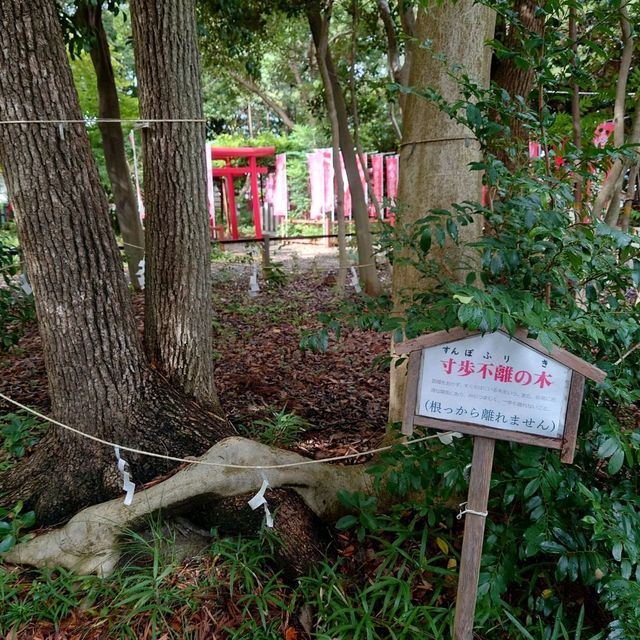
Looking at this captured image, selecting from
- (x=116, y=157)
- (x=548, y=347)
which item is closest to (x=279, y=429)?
(x=548, y=347)

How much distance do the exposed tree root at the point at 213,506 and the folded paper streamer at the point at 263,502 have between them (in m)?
0.08

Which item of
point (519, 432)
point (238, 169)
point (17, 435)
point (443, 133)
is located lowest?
point (17, 435)

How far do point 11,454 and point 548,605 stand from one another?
266 cm

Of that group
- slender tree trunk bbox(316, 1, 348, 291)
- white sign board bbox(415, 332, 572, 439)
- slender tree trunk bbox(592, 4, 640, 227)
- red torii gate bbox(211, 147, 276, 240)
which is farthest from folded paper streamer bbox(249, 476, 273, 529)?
red torii gate bbox(211, 147, 276, 240)

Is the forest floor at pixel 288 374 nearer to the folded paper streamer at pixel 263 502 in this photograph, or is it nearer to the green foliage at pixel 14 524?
the folded paper streamer at pixel 263 502

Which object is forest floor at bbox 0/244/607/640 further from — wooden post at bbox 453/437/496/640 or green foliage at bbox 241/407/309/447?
wooden post at bbox 453/437/496/640

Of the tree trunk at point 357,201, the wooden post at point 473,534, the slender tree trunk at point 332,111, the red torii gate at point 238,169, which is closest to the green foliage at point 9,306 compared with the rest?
the wooden post at point 473,534

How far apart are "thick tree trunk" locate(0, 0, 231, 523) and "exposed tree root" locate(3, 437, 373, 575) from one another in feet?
0.53

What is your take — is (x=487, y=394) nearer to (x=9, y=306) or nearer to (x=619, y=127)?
(x=619, y=127)

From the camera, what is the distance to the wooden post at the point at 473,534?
1.72 m

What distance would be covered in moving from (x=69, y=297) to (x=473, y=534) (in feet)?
6.29

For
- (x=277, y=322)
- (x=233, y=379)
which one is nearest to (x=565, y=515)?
(x=233, y=379)

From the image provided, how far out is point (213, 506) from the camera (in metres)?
2.51

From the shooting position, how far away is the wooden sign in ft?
5.10
